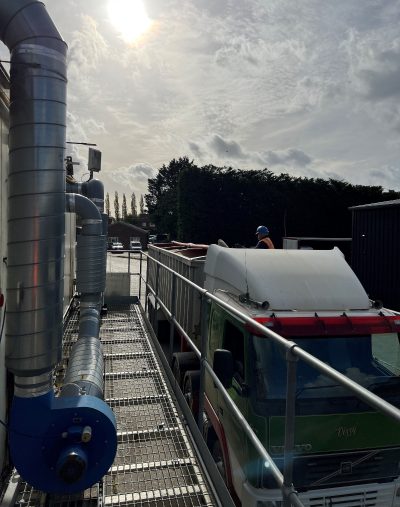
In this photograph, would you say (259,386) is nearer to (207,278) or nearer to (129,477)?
(129,477)

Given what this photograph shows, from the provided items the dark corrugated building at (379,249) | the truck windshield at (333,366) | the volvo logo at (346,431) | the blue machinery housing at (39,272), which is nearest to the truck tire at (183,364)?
the truck windshield at (333,366)

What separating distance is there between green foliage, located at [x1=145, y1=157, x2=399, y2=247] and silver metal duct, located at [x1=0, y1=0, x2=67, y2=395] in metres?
34.8

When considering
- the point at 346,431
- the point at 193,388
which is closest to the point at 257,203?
the point at 193,388

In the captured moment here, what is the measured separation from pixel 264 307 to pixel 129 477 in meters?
1.84

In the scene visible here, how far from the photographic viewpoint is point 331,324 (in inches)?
150

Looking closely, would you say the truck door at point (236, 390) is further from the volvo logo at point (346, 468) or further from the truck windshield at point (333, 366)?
→ the volvo logo at point (346, 468)

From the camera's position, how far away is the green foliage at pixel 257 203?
38.6 m

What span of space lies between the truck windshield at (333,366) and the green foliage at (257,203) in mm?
33575

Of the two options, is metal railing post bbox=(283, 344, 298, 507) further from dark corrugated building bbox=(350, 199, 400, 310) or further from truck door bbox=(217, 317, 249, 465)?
dark corrugated building bbox=(350, 199, 400, 310)

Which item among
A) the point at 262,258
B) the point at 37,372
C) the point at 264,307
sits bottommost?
the point at 37,372

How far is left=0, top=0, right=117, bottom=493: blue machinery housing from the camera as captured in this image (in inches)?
110

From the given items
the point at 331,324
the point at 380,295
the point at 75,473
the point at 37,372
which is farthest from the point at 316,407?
the point at 380,295

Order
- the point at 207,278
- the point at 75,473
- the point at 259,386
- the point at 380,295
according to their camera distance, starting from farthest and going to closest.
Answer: the point at 380,295 < the point at 207,278 < the point at 259,386 < the point at 75,473

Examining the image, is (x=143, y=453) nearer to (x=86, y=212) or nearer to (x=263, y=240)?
(x=86, y=212)
